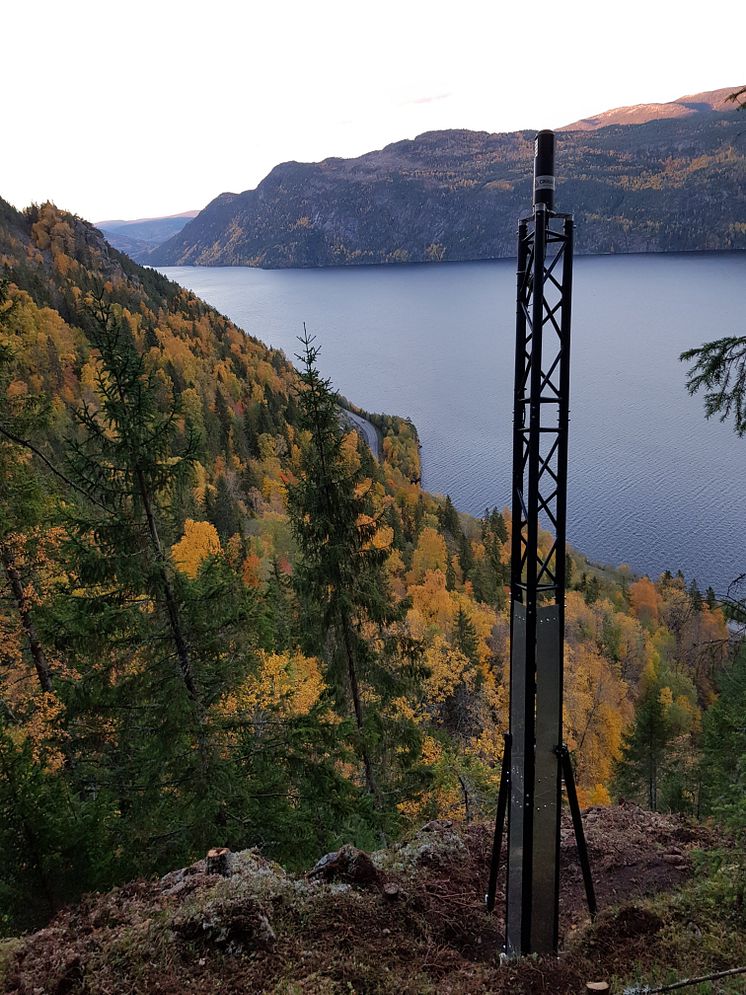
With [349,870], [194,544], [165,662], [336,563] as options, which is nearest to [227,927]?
[349,870]

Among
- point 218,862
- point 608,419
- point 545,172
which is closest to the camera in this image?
point 545,172

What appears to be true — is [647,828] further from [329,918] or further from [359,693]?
[329,918]

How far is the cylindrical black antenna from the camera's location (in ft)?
21.4

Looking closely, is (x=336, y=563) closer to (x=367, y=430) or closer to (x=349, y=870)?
(x=349, y=870)

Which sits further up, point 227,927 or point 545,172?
point 545,172

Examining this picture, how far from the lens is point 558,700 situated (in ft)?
23.3

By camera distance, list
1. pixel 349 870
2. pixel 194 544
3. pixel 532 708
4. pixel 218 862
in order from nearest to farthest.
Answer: pixel 532 708
pixel 218 862
pixel 349 870
pixel 194 544

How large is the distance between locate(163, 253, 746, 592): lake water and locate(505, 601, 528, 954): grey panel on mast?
182ft

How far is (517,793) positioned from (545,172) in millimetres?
7355

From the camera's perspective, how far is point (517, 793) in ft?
23.6

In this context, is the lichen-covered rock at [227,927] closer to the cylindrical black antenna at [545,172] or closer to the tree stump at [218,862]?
the tree stump at [218,862]

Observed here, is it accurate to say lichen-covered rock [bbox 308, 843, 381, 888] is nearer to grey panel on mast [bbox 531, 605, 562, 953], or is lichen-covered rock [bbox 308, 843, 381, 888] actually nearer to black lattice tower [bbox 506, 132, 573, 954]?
black lattice tower [bbox 506, 132, 573, 954]

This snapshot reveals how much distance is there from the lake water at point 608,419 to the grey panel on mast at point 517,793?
55389mm

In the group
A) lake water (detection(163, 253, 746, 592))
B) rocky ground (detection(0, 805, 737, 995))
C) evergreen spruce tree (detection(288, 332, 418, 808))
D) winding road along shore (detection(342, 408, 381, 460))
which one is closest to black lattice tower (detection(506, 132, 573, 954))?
rocky ground (detection(0, 805, 737, 995))
